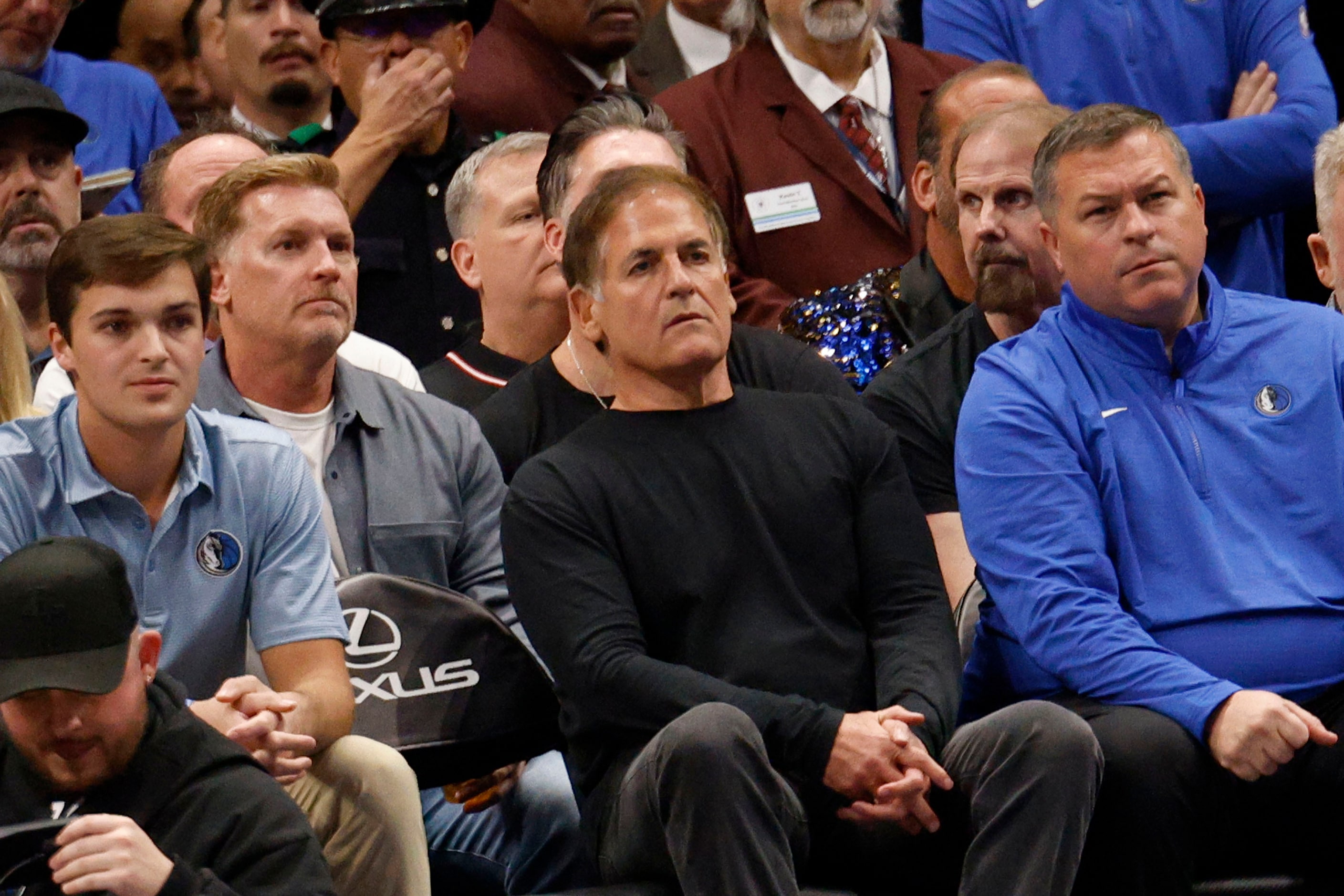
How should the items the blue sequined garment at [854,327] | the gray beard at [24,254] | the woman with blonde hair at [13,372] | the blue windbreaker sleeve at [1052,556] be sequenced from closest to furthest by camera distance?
the blue windbreaker sleeve at [1052,556] < the woman with blonde hair at [13,372] < the blue sequined garment at [854,327] < the gray beard at [24,254]

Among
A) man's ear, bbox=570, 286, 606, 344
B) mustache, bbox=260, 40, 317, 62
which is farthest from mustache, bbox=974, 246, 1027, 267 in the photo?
mustache, bbox=260, 40, 317, 62

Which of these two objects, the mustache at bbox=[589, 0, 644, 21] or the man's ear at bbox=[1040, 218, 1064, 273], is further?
the mustache at bbox=[589, 0, 644, 21]

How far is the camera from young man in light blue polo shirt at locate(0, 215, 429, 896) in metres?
3.15

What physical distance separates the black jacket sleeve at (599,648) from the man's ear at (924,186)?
1.41 metres

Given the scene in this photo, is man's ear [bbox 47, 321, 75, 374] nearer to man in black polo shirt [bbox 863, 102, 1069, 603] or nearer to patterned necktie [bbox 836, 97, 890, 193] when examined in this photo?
man in black polo shirt [bbox 863, 102, 1069, 603]

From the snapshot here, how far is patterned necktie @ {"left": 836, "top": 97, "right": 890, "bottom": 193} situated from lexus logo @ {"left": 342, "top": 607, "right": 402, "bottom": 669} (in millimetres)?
1913

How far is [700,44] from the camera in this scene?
230 inches

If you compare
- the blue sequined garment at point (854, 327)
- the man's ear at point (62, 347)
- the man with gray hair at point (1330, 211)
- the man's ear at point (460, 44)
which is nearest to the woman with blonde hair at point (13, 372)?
the man's ear at point (62, 347)

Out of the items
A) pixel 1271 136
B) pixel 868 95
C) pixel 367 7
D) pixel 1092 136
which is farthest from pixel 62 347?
pixel 1271 136

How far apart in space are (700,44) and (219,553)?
Answer: 3.02 metres

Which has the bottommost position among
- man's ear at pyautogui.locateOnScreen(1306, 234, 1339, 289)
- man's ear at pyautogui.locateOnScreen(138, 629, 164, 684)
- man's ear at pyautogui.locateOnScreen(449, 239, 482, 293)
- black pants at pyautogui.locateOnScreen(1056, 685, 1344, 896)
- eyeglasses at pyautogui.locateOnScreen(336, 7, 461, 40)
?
black pants at pyautogui.locateOnScreen(1056, 685, 1344, 896)

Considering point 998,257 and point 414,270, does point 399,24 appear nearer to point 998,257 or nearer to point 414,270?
point 414,270

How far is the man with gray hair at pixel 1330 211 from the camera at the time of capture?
12.8ft

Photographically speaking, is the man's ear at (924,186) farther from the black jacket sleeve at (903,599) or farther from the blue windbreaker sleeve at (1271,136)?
the black jacket sleeve at (903,599)
